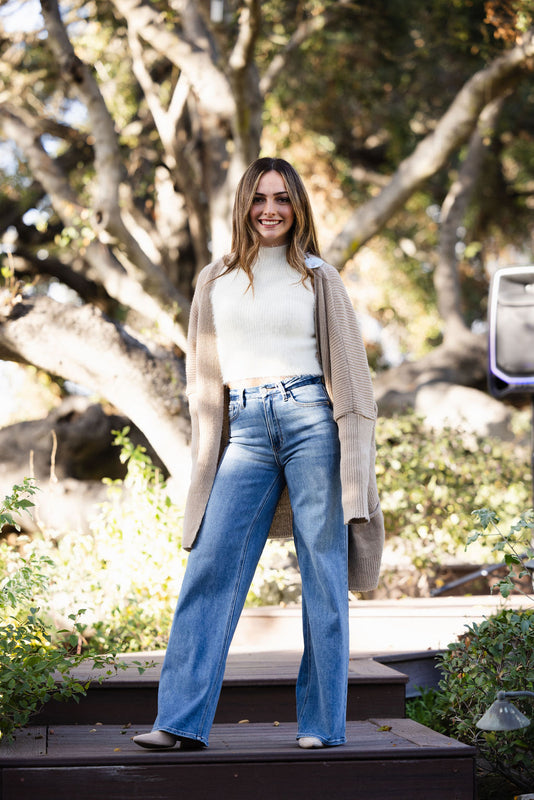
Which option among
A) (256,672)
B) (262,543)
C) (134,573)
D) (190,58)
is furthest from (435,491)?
(190,58)

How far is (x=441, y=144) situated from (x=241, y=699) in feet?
18.9

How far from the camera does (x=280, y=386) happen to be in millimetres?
2807

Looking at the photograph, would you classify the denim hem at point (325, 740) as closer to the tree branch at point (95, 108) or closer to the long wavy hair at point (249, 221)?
the long wavy hair at point (249, 221)

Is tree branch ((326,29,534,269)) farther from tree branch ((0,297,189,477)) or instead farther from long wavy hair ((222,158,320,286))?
long wavy hair ((222,158,320,286))

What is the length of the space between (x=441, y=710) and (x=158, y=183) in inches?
301

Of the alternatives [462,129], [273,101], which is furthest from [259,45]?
[462,129]

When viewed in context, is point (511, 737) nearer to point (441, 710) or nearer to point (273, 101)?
point (441, 710)

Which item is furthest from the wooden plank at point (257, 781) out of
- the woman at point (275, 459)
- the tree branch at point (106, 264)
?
the tree branch at point (106, 264)

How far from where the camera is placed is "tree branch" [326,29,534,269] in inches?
303

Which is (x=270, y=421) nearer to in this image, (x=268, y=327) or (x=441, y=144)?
(x=268, y=327)

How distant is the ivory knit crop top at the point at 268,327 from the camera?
2.84 metres

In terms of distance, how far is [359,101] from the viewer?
12.1 meters

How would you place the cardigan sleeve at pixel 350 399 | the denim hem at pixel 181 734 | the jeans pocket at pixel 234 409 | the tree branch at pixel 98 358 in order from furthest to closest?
the tree branch at pixel 98 358 < the jeans pocket at pixel 234 409 < the cardigan sleeve at pixel 350 399 < the denim hem at pixel 181 734

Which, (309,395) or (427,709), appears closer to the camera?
(309,395)
